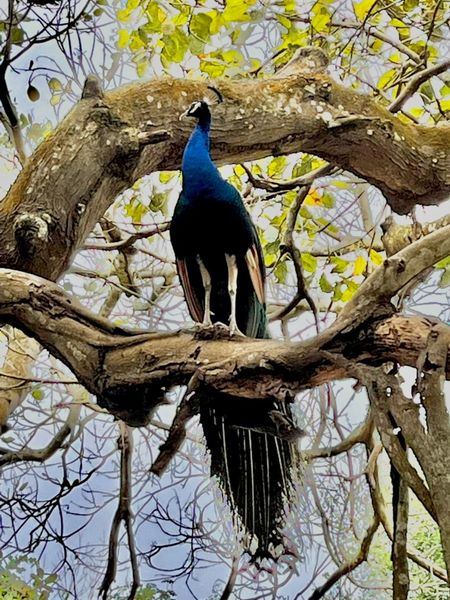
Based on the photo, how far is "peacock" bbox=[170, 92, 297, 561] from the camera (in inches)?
49.9

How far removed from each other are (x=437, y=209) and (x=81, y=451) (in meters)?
1.13

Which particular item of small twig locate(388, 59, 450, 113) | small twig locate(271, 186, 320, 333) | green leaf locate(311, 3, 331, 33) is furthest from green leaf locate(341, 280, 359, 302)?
green leaf locate(311, 3, 331, 33)

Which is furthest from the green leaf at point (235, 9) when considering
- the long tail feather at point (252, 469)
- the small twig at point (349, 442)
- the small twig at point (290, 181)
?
the small twig at point (349, 442)

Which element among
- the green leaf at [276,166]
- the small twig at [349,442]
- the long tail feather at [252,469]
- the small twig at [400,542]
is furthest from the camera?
the green leaf at [276,166]

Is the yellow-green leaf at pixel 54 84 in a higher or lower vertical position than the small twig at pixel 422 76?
higher

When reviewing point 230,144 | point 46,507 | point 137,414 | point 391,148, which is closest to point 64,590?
point 46,507

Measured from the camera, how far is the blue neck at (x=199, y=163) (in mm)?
1496

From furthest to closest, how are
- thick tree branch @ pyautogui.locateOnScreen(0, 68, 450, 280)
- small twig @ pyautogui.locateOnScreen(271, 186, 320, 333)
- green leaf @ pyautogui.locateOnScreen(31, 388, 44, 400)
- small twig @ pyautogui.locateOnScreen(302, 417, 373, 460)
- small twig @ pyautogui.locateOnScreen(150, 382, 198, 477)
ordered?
green leaf @ pyautogui.locateOnScreen(31, 388, 44, 400) < small twig @ pyautogui.locateOnScreen(302, 417, 373, 460) < small twig @ pyautogui.locateOnScreen(271, 186, 320, 333) < thick tree branch @ pyautogui.locateOnScreen(0, 68, 450, 280) < small twig @ pyautogui.locateOnScreen(150, 382, 198, 477)

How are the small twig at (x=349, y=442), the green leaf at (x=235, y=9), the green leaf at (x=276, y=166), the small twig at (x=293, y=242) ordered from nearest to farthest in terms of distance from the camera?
the green leaf at (x=235, y=9) < the small twig at (x=293, y=242) < the small twig at (x=349, y=442) < the green leaf at (x=276, y=166)

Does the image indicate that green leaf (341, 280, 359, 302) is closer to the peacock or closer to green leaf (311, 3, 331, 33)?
the peacock

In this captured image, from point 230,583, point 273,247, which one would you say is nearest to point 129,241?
point 273,247

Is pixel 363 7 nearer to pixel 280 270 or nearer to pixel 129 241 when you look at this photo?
pixel 280 270

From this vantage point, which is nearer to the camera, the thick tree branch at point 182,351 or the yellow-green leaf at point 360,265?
the thick tree branch at point 182,351

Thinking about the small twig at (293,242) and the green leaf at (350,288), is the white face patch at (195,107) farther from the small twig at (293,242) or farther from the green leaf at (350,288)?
the green leaf at (350,288)
